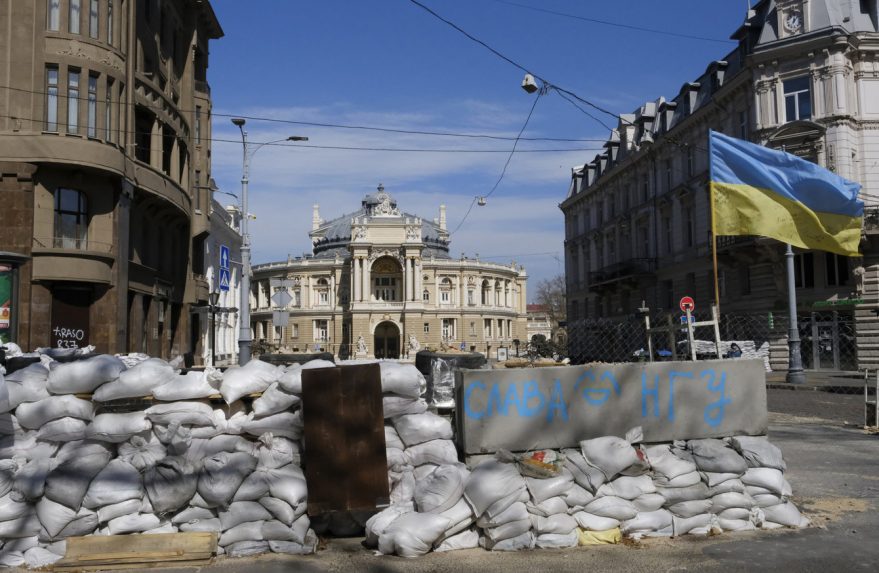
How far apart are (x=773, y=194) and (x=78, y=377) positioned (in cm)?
831

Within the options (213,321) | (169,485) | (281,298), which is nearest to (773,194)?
(169,485)

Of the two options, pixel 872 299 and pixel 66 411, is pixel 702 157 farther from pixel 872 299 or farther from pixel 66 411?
pixel 66 411

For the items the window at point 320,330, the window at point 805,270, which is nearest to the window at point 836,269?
the window at point 805,270

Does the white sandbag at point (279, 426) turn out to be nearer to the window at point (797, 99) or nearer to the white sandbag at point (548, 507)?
the white sandbag at point (548, 507)

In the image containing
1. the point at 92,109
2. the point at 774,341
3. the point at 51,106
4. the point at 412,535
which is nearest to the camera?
the point at 412,535

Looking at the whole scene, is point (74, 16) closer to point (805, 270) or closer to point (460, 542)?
point (460, 542)

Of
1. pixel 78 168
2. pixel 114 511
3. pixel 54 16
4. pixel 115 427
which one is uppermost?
pixel 54 16

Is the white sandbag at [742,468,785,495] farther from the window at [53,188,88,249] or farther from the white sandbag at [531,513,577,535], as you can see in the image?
the window at [53,188,88,249]

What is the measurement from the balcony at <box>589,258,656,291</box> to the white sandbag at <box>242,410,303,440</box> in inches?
1473

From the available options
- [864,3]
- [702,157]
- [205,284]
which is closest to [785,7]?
[864,3]

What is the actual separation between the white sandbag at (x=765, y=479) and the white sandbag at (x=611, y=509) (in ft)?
4.07

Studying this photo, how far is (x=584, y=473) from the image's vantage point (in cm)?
640

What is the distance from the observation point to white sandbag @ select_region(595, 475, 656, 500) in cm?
643

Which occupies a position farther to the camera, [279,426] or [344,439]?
[279,426]
